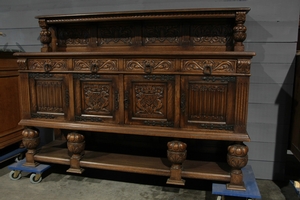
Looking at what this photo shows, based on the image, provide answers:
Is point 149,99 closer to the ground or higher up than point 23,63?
closer to the ground

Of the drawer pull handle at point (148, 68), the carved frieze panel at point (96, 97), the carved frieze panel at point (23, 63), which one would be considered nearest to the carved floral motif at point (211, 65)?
the drawer pull handle at point (148, 68)

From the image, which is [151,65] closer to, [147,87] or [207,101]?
[147,87]

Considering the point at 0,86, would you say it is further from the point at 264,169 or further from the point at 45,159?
the point at 264,169

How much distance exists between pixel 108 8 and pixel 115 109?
3.89 feet

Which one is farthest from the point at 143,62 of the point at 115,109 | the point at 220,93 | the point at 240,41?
the point at 240,41

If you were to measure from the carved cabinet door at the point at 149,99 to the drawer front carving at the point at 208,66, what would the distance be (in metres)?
0.15

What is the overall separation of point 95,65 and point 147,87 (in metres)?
0.48

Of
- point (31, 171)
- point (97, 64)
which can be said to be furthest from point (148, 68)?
point (31, 171)

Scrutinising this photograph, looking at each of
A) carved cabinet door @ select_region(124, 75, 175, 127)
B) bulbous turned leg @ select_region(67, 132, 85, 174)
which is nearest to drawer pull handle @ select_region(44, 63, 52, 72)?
A: bulbous turned leg @ select_region(67, 132, 85, 174)

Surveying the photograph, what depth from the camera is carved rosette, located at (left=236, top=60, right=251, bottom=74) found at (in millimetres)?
1906

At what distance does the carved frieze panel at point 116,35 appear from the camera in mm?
2520

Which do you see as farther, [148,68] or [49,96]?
[49,96]

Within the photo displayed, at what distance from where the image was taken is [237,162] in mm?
1985

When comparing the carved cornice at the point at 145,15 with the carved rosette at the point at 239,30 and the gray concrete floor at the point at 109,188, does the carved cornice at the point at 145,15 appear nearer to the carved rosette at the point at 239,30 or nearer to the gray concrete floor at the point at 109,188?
the carved rosette at the point at 239,30
